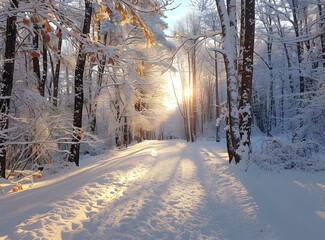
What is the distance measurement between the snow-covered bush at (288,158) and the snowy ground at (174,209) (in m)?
0.46

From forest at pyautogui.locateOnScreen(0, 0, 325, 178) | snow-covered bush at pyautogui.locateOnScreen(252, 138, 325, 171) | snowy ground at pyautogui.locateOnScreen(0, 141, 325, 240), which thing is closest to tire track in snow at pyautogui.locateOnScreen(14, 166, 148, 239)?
snowy ground at pyautogui.locateOnScreen(0, 141, 325, 240)

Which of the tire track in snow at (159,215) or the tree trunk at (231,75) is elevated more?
the tree trunk at (231,75)

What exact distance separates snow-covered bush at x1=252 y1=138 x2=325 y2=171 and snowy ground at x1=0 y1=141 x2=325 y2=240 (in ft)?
1.50

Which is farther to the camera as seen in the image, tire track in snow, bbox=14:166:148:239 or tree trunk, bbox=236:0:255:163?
tree trunk, bbox=236:0:255:163

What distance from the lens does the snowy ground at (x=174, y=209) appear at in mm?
3984

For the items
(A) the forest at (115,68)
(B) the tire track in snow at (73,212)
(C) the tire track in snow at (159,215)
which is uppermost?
(A) the forest at (115,68)

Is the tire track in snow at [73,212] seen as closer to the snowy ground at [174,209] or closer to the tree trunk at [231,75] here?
the snowy ground at [174,209]

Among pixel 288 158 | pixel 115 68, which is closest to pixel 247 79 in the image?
pixel 288 158

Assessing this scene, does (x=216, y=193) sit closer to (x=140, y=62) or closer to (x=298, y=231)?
(x=298, y=231)

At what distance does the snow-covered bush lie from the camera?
25.9 ft

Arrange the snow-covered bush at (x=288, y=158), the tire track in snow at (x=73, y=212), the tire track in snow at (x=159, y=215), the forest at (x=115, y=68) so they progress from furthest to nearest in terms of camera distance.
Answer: the snow-covered bush at (x=288, y=158) < the tire track in snow at (x=159, y=215) < the tire track in snow at (x=73, y=212) < the forest at (x=115, y=68)

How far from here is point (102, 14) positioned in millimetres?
3535

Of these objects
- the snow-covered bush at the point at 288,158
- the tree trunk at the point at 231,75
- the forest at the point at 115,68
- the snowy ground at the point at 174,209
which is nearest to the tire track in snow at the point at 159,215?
the snowy ground at the point at 174,209

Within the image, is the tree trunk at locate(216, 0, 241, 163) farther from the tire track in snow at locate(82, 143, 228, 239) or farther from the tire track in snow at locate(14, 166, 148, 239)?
the tire track in snow at locate(14, 166, 148, 239)
